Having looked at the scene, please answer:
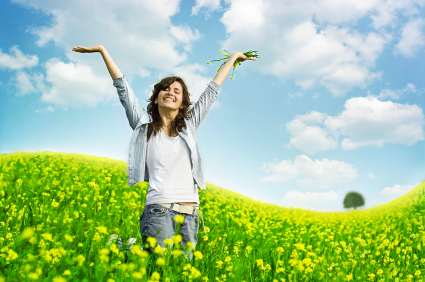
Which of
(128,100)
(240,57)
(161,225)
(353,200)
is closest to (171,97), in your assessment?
(128,100)

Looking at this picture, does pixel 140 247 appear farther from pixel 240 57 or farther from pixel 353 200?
pixel 353 200

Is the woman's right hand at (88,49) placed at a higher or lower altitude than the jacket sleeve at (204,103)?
higher

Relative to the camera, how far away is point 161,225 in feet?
10.7

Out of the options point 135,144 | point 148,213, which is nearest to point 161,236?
point 148,213

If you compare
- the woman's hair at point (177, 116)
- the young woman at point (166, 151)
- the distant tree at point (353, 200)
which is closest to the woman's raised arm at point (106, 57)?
the young woman at point (166, 151)

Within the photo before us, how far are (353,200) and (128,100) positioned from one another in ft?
69.3

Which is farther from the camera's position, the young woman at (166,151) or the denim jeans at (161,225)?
the young woman at (166,151)

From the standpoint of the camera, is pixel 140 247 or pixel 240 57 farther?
pixel 240 57

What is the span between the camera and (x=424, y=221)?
1000 cm

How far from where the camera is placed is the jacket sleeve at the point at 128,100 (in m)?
3.80

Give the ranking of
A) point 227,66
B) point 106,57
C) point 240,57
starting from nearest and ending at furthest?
point 106,57 < point 227,66 < point 240,57

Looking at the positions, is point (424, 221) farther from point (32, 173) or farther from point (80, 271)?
point (32, 173)

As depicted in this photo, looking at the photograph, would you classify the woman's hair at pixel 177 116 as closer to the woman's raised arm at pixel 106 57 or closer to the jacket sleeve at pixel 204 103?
the jacket sleeve at pixel 204 103

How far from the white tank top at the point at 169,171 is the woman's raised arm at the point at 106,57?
2.86 ft
